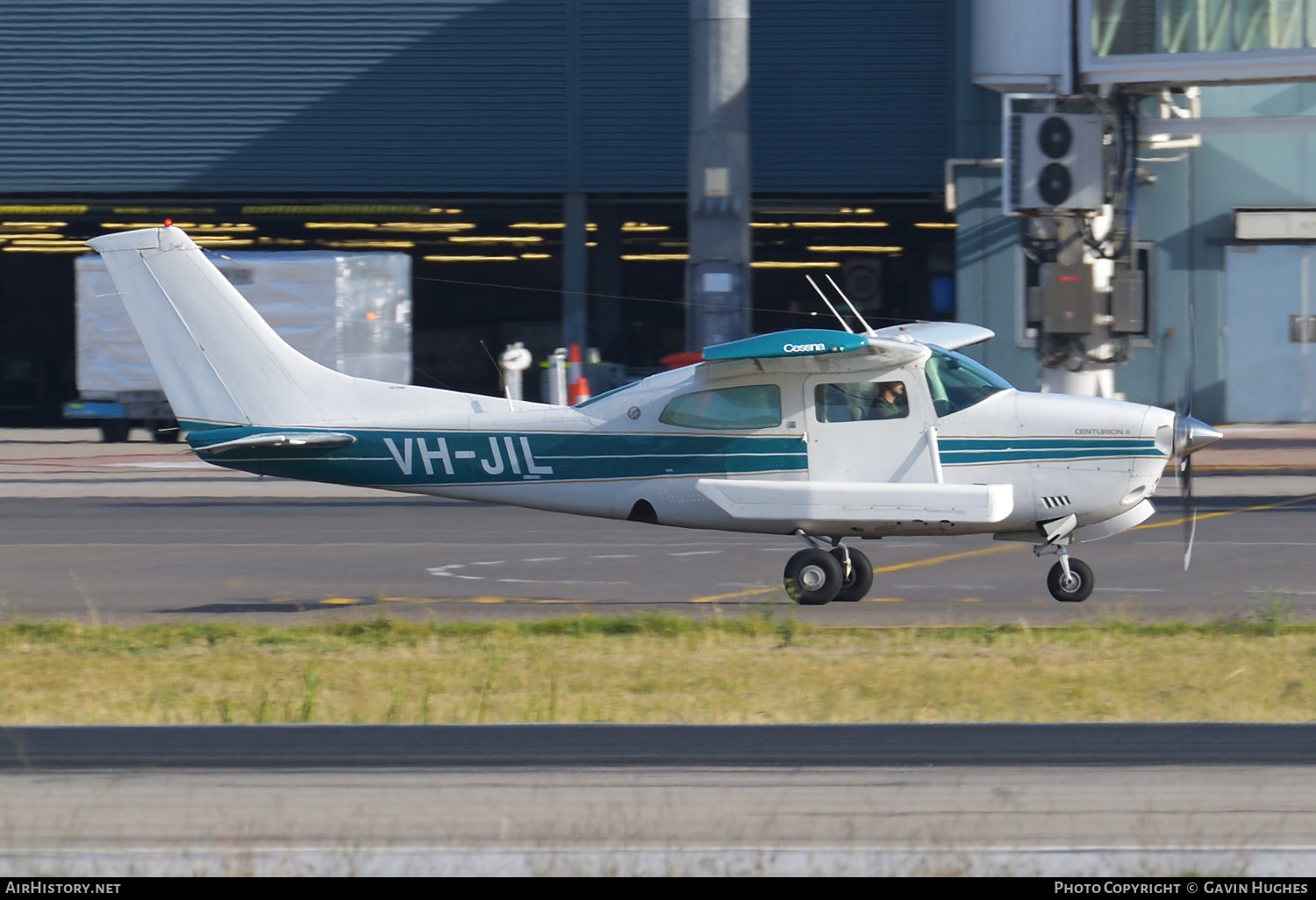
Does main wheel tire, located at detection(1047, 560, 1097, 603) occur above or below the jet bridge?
below

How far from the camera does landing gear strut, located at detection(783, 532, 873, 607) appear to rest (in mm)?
12852

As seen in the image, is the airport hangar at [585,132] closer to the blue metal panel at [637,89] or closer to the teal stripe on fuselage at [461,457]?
the blue metal panel at [637,89]

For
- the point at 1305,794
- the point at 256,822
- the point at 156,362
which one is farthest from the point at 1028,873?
the point at 156,362

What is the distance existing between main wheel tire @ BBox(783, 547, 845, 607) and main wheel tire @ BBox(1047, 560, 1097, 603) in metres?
1.66

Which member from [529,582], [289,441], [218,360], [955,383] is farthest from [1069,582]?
[218,360]

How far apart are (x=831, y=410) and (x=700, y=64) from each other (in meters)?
15.2

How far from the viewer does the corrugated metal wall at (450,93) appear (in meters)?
33.3

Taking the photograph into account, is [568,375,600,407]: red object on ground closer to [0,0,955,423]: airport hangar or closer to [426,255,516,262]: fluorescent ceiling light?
[0,0,955,423]: airport hangar

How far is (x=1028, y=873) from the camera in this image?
5633mm

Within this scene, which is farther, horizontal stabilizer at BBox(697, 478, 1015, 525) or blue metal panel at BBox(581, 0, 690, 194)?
blue metal panel at BBox(581, 0, 690, 194)

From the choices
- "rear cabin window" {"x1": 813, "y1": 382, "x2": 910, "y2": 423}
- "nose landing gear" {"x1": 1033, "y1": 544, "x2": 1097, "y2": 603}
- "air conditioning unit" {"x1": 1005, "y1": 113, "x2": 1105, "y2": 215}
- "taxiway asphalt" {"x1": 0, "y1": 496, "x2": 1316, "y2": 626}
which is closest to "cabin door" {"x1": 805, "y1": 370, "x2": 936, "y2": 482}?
"rear cabin window" {"x1": 813, "y1": 382, "x2": 910, "y2": 423}

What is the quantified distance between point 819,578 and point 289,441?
4538 millimetres

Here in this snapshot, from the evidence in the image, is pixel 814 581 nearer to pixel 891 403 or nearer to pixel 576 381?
pixel 891 403
